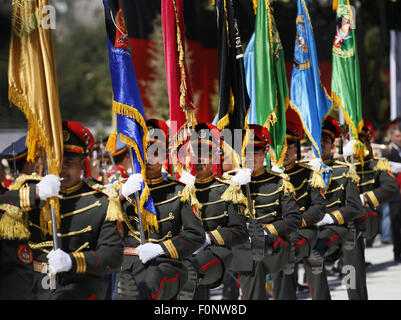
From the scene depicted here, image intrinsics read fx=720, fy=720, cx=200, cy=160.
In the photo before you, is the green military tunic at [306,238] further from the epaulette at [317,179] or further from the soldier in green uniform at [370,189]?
the soldier in green uniform at [370,189]

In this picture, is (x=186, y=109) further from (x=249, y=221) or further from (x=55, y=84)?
(x=55, y=84)

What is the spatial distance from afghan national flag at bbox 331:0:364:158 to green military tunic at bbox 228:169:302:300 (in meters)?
2.61

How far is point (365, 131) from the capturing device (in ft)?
31.9

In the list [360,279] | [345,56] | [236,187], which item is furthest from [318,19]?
[236,187]

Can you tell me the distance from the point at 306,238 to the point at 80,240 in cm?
321

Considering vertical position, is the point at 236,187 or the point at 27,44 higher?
the point at 27,44

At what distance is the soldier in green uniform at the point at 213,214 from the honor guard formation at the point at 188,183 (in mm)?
14

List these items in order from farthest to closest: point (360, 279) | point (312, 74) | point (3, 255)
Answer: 1. point (312, 74)
2. point (360, 279)
3. point (3, 255)

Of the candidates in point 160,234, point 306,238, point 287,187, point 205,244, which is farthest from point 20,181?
point 306,238

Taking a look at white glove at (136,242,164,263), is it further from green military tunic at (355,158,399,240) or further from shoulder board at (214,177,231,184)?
green military tunic at (355,158,399,240)

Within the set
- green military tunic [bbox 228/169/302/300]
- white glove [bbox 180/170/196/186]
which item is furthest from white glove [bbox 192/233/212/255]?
white glove [bbox 180/170/196/186]

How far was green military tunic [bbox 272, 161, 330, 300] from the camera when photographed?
7.28 m

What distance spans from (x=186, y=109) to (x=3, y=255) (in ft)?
9.39
